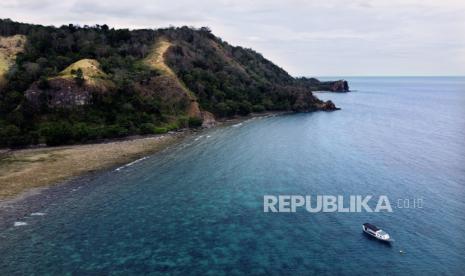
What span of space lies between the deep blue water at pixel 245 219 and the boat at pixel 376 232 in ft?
3.27

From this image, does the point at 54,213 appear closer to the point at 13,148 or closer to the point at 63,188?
the point at 63,188

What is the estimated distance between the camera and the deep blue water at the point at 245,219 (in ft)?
149

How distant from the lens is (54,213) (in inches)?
2359

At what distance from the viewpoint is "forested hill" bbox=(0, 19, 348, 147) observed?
379 feet

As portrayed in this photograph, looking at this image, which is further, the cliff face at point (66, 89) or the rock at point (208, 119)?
the rock at point (208, 119)

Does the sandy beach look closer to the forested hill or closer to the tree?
the forested hill

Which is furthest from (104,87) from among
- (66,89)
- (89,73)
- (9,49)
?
(9,49)

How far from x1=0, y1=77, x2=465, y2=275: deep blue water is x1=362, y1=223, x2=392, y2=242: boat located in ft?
3.27

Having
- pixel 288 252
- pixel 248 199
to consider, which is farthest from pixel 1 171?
pixel 288 252

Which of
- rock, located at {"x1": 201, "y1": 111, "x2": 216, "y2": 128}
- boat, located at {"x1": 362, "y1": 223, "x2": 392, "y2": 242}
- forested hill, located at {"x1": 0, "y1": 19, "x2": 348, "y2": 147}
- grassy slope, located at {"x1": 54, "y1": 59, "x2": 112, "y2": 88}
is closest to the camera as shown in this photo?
boat, located at {"x1": 362, "y1": 223, "x2": 392, "y2": 242}

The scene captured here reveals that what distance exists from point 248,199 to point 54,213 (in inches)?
1280

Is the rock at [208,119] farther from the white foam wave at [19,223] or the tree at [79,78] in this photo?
the white foam wave at [19,223]

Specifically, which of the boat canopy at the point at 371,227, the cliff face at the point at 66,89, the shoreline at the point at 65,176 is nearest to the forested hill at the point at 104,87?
the cliff face at the point at 66,89

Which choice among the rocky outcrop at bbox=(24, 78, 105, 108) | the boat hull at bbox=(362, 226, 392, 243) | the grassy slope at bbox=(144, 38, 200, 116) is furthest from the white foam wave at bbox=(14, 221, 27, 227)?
the grassy slope at bbox=(144, 38, 200, 116)
